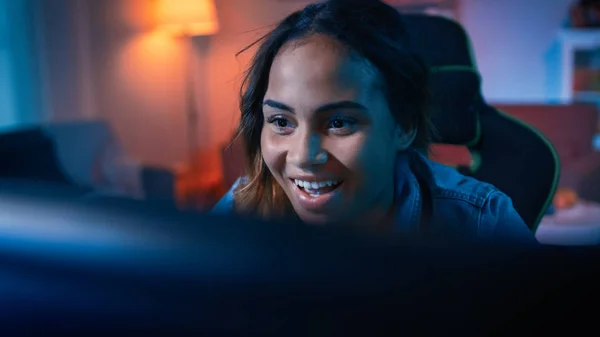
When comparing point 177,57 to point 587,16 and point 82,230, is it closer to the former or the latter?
point 82,230

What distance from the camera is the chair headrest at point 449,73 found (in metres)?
0.57

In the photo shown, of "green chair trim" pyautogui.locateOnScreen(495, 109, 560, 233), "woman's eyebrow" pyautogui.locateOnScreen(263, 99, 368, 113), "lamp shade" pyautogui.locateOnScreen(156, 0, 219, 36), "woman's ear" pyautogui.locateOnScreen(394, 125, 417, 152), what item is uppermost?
"lamp shade" pyautogui.locateOnScreen(156, 0, 219, 36)

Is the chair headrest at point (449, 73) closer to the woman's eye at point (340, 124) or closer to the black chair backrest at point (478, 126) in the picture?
the black chair backrest at point (478, 126)

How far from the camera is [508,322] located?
188 mm

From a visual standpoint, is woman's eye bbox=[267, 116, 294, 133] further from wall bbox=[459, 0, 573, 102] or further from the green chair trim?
wall bbox=[459, 0, 573, 102]

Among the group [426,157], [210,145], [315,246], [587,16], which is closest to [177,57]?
[210,145]

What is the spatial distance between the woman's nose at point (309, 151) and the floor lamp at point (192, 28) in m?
0.15

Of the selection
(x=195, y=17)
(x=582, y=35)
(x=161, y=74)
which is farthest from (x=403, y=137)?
(x=582, y=35)

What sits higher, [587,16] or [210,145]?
[587,16]

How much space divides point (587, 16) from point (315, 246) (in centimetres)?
265

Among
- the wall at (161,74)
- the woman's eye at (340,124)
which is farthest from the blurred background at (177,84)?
the woman's eye at (340,124)

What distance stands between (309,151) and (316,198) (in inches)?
2.2

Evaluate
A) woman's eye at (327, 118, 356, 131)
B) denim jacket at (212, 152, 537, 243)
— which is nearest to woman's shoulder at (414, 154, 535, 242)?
denim jacket at (212, 152, 537, 243)

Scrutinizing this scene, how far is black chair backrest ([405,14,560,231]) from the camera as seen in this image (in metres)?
0.59
